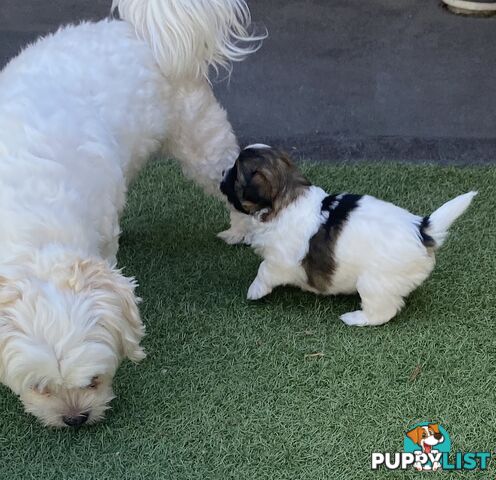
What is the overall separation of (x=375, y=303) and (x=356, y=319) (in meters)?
0.15

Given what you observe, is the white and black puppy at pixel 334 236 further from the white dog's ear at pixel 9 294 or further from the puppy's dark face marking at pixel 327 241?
the white dog's ear at pixel 9 294

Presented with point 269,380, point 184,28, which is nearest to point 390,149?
point 184,28

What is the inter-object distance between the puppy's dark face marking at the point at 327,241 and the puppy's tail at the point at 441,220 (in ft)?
1.00

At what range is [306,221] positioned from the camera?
112 inches

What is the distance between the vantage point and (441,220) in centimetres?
269

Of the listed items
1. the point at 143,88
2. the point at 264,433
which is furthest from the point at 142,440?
the point at 143,88

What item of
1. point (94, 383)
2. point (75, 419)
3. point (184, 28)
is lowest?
point (75, 419)

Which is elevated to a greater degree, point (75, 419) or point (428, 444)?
point (75, 419)

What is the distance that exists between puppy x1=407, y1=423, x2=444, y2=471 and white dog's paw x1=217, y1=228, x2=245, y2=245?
1.40 m

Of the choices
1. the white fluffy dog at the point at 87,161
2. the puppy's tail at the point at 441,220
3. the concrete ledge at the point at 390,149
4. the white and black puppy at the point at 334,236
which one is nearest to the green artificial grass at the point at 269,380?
the white and black puppy at the point at 334,236

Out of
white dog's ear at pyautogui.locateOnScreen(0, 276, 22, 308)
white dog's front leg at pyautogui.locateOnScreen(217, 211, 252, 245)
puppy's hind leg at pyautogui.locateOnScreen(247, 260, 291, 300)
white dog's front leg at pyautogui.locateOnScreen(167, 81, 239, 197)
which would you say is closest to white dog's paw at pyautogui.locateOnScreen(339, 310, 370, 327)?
puppy's hind leg at pyautogui.locateOnScreen(247, 260, 291, 300)

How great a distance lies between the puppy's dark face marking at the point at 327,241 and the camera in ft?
9.15

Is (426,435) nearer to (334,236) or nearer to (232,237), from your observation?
(334,236)

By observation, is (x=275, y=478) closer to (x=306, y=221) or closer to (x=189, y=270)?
(x=306, y=221)
